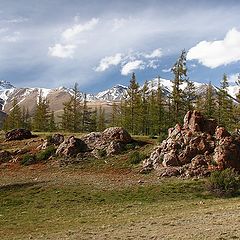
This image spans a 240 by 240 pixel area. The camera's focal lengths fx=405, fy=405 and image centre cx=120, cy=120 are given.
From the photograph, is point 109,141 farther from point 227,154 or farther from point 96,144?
point 227,154

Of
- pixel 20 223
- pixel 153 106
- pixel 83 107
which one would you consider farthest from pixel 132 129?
pixel 20 223

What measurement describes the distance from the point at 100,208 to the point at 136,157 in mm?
17698

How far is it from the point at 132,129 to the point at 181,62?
2130 centimetres

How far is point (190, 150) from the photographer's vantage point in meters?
44.6

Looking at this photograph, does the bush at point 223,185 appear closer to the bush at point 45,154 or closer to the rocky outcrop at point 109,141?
the rocky outcrop at point 109,141

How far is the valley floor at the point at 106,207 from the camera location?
21.0 metres

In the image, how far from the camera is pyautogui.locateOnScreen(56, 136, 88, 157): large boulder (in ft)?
172

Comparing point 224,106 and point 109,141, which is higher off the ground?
point 224,106

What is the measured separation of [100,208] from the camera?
31.0 metres

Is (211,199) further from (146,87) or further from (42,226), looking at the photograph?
(146,87)

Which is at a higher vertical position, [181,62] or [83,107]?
[181,62]

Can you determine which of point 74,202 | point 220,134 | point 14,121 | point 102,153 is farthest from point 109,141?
point 14,121

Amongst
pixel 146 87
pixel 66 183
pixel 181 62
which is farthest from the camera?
pixel 146 87

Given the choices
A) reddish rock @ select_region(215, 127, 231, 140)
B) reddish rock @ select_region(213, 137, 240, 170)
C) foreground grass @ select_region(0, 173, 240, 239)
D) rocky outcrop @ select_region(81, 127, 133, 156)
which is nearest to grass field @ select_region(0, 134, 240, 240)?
foreground grass @ select_region(0, 173, 240, 239)
